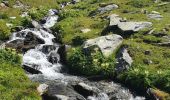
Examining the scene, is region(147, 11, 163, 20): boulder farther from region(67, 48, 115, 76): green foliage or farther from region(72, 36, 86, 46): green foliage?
region(67, 48, 115, 76): green foliage

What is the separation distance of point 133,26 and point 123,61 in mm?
10955

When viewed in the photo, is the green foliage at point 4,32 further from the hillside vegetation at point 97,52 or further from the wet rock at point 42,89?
the wet rock at point 42,89

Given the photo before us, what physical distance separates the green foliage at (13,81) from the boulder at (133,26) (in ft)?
50.5

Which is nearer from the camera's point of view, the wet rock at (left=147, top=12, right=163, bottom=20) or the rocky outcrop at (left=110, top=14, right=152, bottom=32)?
the rocky outcrop at (left=110, top=14, right=152, bottom=32)

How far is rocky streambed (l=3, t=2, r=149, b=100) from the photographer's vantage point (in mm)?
31442

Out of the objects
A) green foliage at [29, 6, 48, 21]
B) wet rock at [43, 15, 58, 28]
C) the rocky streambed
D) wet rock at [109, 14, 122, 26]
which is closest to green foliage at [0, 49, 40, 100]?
the rocky streambed

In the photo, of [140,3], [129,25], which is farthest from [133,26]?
[140,3]

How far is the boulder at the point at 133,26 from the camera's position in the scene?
4702 centimetres

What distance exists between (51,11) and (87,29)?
54.4ft

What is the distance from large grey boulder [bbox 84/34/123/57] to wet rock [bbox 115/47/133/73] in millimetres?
1320

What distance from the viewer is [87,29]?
50.5 metres

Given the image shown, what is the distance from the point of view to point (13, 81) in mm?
31484

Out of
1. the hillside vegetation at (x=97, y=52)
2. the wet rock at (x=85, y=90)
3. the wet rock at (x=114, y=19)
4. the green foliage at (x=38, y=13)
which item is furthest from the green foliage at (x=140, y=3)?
the wet rock at (x=85, y=90)

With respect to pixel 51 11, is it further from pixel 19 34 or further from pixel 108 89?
pixel 108 89
